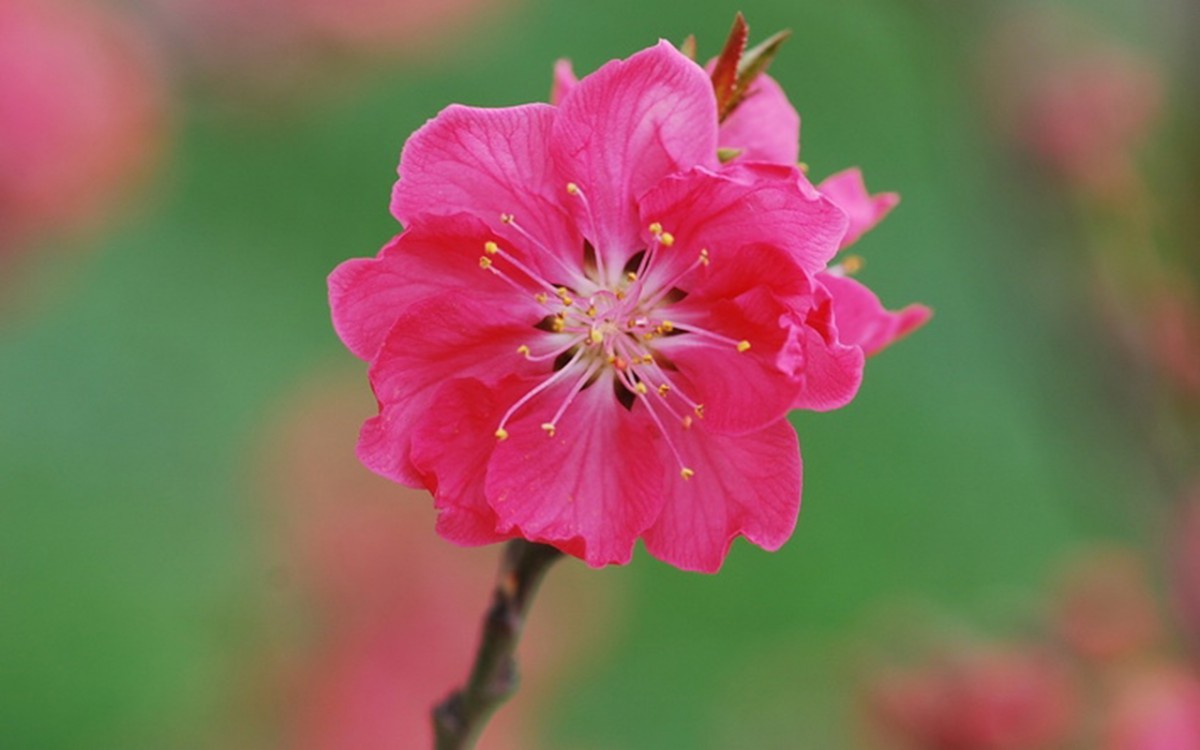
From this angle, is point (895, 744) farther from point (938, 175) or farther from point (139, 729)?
point (938, 175)

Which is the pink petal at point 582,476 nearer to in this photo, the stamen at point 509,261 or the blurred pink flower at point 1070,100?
the stamen at point 509,261

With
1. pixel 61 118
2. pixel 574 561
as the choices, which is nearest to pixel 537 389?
pixel 61 118

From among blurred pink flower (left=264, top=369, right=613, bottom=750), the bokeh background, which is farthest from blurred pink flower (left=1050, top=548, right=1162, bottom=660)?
blurred pink flower (left=264, top=369, right=613, bottom=750)

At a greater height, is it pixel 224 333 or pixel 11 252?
pixel 11 252

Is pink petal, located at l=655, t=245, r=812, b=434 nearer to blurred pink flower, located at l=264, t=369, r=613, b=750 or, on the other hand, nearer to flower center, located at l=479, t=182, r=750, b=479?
flower center, located at l=479, t=182, r=750, b=479

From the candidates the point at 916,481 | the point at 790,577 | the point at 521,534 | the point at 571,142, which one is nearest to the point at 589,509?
the point at 521,534
